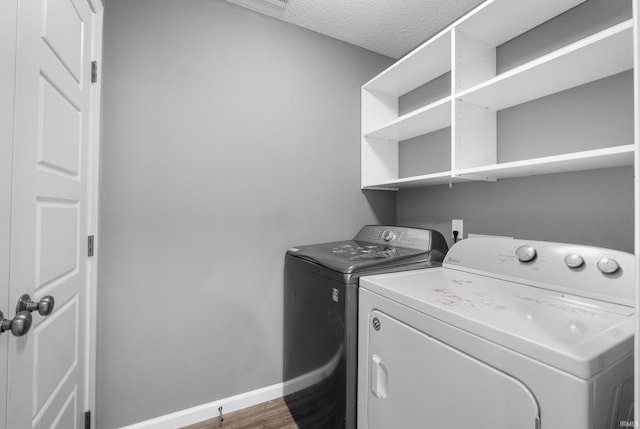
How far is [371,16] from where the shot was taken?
170 centimetres

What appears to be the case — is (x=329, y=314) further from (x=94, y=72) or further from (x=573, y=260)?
(x=94, y=72)

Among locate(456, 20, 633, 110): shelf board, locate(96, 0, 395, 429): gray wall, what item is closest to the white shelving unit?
locate(456, 20, 633, 110): shelf board

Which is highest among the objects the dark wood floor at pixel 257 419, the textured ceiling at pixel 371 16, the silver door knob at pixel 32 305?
the textured ceiling at pixel 371 16

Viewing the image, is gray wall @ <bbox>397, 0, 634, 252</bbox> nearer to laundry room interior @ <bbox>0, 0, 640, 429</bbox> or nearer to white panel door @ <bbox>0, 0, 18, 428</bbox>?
laundry room interior @ <bbox>0, 0, 640, 429</bbox>

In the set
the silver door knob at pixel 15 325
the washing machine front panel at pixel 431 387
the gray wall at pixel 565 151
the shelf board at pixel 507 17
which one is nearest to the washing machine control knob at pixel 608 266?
the gray wall at pixel 565 151

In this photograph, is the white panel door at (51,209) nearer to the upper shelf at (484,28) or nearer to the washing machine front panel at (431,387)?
the washing machine front panel at (431,387)

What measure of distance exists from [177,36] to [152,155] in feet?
2.28

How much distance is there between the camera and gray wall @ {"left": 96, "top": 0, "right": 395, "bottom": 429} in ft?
4.52

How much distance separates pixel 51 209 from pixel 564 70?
2.03 metres

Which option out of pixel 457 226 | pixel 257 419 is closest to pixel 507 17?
pixel 457 226

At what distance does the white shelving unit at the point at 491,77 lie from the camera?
38.3 inches

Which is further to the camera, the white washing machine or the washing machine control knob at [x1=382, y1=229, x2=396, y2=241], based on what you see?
the washing machine control knob at [x1=382, y1=229, x2=396, y2=241]

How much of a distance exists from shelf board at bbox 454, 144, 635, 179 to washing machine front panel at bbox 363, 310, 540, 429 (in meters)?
0.80

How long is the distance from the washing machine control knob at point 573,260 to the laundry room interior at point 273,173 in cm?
4
